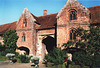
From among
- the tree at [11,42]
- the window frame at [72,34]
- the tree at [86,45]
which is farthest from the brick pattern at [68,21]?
the tree at [11,42]

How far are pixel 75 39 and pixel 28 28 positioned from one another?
9.72m

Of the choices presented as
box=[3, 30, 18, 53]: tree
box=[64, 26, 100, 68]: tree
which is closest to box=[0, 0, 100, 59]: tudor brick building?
box=[3, 30, 18, 53]: tree

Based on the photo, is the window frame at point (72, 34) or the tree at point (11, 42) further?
the tree at point (11, 42)

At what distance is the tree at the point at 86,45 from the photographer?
38.6 feet

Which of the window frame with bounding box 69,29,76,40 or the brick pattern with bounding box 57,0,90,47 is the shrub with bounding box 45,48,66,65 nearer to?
the brick pattern with bounding box 57,0,90,47

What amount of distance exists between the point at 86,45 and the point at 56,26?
615cm

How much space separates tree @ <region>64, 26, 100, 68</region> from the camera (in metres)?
11.8

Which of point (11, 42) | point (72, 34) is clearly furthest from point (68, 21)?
point (11, 42)

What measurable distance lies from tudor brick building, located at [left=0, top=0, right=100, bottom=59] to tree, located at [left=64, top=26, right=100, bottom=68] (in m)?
0.87

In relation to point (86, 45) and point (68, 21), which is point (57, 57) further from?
point (68, 21)

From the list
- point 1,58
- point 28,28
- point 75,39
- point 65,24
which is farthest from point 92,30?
point 1,58

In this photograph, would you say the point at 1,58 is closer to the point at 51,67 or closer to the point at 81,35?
the point at 51,67

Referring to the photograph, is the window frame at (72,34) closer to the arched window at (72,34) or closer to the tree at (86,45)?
the arched window at (72,34)

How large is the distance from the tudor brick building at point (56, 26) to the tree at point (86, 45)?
866 mm
